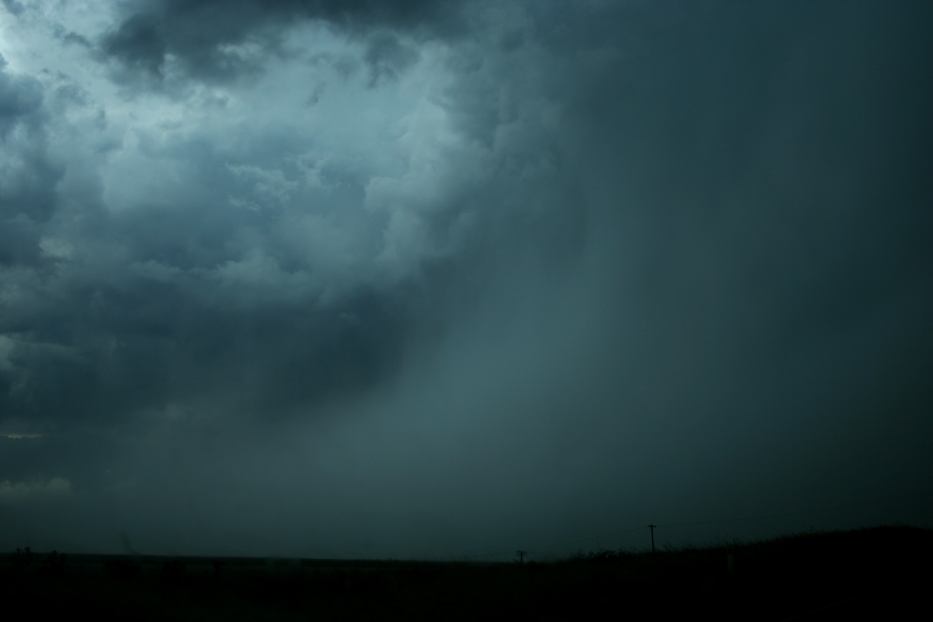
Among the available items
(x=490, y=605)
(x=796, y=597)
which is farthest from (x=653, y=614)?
(x=796, y=597)

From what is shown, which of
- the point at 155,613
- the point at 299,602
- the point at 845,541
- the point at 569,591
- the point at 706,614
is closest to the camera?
the point at 155,613

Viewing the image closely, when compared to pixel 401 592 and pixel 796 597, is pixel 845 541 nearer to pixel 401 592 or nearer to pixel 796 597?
pixel 796 597

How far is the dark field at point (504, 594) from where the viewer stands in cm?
1955

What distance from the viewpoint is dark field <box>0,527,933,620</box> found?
19547 millimetres

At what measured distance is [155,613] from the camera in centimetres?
1909

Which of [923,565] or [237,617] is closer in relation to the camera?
[237,617]

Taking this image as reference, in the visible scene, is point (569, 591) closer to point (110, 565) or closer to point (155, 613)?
point (155, 613)

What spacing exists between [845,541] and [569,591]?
1263 inches

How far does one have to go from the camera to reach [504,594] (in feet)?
76.7

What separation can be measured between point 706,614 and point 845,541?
32.0m

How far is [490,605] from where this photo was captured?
70.7ft

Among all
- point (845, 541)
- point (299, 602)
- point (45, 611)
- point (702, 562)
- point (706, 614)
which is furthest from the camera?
point (845, 541)

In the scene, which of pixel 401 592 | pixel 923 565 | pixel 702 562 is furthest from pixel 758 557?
pixel 401 592

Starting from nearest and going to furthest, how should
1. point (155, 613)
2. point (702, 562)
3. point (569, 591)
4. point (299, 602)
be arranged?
point (155, 613) → point (569, 591) → point (299, 602) → point (702, 562)
